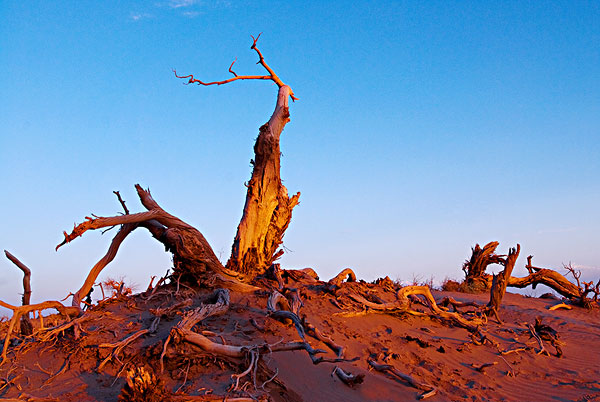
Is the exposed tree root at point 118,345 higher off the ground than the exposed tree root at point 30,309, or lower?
lower

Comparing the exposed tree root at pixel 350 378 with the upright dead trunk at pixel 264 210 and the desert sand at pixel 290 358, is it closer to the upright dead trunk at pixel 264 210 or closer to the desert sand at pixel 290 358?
the desert sand at pixel 290 358

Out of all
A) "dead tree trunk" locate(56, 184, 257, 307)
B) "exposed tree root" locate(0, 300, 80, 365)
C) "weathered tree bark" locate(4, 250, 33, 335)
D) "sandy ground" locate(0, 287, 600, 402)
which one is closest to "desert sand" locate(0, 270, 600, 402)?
"sandy ground" locate(0, 287, 600, 402)

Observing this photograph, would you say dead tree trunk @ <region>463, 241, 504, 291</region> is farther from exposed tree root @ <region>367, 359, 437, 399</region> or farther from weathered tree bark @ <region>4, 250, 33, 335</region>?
weathered tree bark @ <region>4, 250, 33, 335</region>

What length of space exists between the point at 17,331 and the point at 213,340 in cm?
339

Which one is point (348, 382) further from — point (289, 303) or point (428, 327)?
point (428, 327)

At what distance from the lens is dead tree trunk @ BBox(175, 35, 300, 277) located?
9148mm

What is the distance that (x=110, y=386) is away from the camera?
5285 mm

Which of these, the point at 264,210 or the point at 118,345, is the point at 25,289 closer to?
the point at 118,345

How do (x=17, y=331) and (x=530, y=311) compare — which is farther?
(x=530, y=311)

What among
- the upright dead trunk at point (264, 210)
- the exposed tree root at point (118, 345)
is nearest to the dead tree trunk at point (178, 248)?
the upright dead trunk at point (264, 210)

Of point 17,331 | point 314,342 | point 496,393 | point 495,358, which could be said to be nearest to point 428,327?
point 495,358

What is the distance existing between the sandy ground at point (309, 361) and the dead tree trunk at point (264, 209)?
1206mm

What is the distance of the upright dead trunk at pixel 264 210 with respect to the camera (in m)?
9.15

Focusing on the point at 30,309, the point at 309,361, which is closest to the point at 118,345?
the point at 30,309
